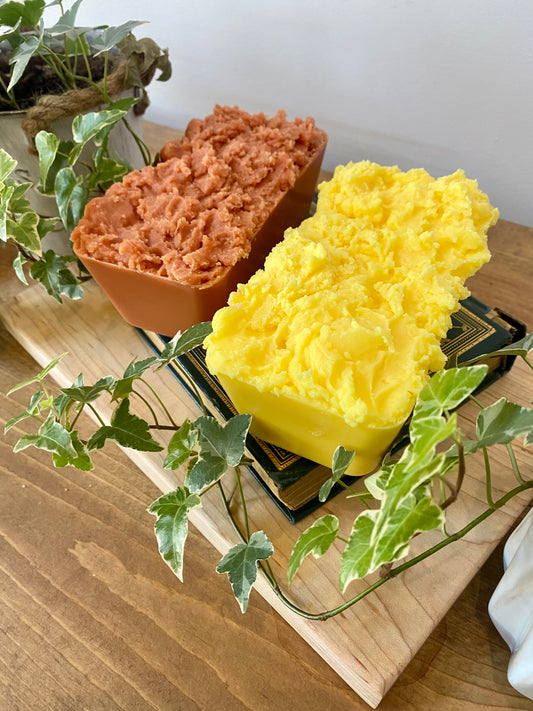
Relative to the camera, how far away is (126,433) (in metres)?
0.57

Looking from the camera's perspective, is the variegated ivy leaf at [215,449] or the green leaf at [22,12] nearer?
the variegated ivy leaf at [215,449]

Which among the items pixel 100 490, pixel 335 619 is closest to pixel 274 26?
pixel 100 490

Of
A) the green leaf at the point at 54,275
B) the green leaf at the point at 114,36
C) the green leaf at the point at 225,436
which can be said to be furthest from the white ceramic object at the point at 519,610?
the green leaf at the point at 114,36

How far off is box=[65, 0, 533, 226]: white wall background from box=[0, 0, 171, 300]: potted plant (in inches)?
11.6

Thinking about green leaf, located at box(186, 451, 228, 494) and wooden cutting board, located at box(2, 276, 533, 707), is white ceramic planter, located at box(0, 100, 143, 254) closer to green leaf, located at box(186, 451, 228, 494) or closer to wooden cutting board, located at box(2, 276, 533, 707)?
wooden cutting board, located at box(2, 276, 533, 707)

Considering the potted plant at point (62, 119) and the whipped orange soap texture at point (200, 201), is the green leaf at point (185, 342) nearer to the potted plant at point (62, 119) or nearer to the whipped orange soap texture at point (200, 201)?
the whipped orange soap texture at point (200, 201)

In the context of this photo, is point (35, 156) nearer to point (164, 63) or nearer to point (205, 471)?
point (164, 63)

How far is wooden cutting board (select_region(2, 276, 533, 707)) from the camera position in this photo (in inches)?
20.1

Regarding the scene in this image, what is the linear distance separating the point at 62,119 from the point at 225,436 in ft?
1.85

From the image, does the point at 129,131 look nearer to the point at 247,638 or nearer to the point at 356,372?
the point at 356,372

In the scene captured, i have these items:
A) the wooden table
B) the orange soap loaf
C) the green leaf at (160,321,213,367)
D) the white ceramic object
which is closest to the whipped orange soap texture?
the orange soap loaf

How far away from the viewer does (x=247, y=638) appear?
1.87 feet

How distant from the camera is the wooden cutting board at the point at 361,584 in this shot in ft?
1.68

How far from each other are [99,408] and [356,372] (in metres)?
0.40
